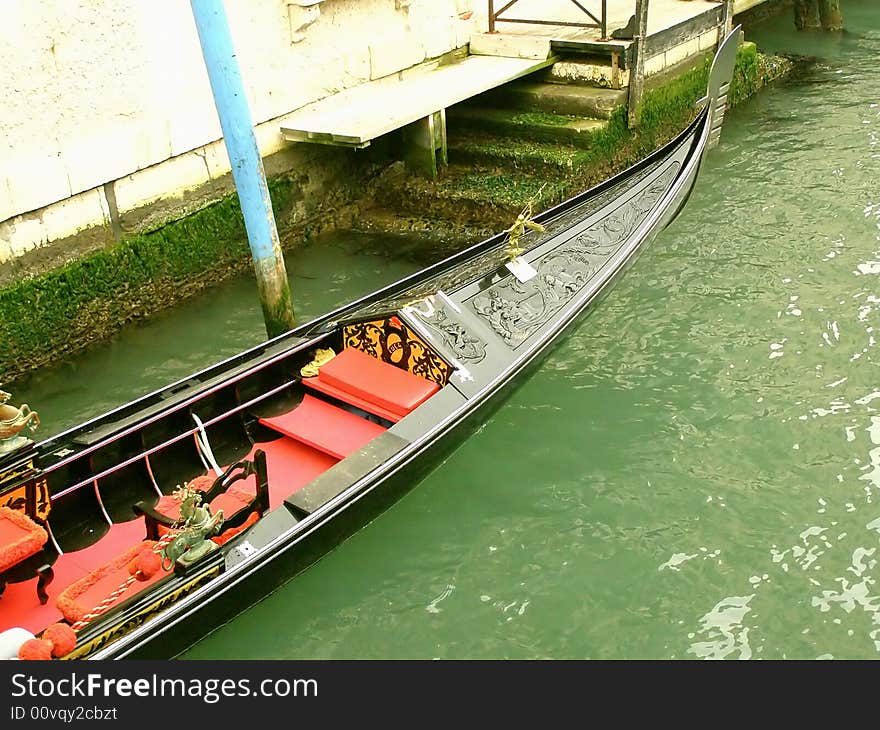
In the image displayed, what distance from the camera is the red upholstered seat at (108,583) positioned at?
9.09 feet

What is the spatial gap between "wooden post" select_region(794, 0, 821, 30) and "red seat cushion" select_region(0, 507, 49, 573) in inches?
336

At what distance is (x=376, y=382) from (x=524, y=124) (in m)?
2.93

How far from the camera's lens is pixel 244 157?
409 cm

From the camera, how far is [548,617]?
3154 millimetres

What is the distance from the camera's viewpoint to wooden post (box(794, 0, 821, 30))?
9125 mm

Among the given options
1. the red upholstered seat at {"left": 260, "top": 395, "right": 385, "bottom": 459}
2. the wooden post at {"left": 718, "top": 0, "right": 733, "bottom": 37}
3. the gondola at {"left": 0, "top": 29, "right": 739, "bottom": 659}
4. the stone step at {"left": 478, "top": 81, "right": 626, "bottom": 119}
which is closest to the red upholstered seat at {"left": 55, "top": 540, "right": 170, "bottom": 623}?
the gondola at {"left": 0, "top": 29, "right": 739, "bottom": 659}

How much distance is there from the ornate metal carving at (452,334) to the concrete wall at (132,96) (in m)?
1.82

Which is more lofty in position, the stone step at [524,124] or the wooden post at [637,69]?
the wooden post at [637,69]

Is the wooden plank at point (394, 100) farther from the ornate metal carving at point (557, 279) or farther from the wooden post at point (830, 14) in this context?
the wooden post at point (830, 14)

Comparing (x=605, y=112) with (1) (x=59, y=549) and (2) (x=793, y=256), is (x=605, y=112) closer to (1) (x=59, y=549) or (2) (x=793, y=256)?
(2) (x=793, y=256)

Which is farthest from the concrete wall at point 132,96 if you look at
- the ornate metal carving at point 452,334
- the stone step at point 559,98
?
the ornate metal carving at point 452,334

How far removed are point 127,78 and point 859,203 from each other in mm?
4046

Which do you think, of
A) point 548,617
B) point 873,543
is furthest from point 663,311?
point 548,617

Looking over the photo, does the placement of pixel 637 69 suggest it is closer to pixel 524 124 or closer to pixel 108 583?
pixel 524 124
